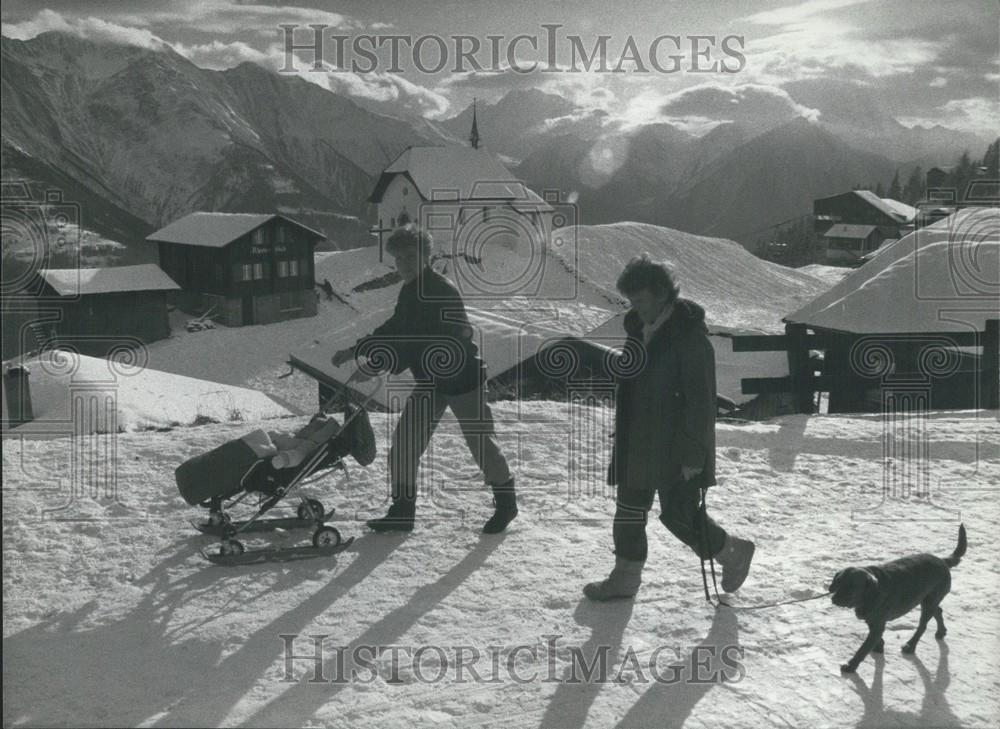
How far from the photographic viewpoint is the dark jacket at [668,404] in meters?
3.78

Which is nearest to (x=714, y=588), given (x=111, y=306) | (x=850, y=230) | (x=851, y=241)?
(x=850, y=230)

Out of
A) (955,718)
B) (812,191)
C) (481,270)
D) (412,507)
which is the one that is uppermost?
(812,191)

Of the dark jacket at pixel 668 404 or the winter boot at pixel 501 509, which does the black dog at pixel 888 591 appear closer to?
the dark jacket at pixel 668 404

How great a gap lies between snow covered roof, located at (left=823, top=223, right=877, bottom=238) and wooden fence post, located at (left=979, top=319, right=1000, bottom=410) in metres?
16.6

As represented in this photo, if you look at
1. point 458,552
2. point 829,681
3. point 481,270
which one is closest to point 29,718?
point 458,552

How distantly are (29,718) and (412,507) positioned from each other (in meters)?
2.40

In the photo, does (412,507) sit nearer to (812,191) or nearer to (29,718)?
(29,718)

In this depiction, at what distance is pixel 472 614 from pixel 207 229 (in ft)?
94.4

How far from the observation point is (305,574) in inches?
173

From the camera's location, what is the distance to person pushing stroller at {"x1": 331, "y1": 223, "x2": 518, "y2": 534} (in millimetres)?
4641

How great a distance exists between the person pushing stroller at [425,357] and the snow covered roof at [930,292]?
5.39 metres

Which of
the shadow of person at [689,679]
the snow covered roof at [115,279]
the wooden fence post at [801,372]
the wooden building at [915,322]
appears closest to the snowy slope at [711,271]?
the snow covered roof at [115,279]

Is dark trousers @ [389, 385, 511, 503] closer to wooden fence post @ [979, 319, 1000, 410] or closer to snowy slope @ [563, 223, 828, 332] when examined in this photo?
wooden fence post @ [979, 319, 1000, 410]

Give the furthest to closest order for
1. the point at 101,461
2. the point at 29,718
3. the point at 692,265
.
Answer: the point at 692,265, the point at 101,461, the point at 29,718
